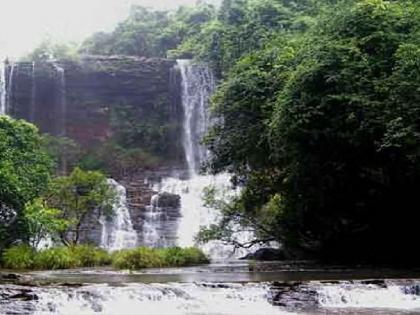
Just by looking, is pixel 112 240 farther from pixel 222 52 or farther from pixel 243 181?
pixel 222 52

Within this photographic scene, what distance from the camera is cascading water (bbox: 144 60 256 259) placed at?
3053cm

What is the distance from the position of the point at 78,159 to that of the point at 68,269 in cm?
1592

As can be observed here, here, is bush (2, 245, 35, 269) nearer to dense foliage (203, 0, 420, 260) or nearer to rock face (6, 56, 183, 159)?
dense foliage (203, 0, 420, 260)

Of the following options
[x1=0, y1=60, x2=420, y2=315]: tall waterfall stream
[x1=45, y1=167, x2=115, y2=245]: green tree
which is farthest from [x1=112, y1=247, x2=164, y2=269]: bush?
[x1=45, y1=167, x2=115, y2=245]: green tree

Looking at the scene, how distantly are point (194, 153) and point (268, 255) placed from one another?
11.9 meters

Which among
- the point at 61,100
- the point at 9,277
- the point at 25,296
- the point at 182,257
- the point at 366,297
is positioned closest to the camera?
the point at 25,296

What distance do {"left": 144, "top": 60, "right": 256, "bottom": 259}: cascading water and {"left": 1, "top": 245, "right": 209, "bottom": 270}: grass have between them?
25.9 ft

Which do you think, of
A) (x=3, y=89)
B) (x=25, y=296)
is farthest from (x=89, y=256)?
(x=3, y=89)

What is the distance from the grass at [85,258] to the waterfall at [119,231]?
708 cm

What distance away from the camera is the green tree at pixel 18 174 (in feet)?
66.6

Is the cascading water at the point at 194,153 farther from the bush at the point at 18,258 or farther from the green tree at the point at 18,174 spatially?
the bush at the point at 18,258

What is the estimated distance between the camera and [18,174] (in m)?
21.4

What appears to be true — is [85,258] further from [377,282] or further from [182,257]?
[377,282]

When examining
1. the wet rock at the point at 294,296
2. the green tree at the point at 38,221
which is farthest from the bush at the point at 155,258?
the wet rock at the point at 294,296
